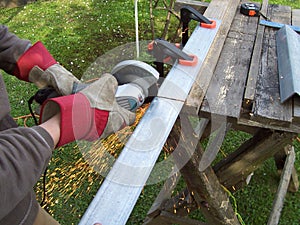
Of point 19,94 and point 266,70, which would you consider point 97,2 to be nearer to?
point 19,94

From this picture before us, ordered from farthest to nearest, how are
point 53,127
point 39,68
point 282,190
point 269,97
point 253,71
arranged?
1. point 282,190
2. point 253,71
3. point 269,97
4. point 39,68
5. point 53,127

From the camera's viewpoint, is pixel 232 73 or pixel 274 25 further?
pixel 274 25

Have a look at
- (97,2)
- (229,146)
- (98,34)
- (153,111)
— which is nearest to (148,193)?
(229,146)

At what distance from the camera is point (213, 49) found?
98.6 inches

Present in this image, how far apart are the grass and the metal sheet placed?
5.81 feet

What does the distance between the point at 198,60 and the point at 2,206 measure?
145cm

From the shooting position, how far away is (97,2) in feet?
24.7

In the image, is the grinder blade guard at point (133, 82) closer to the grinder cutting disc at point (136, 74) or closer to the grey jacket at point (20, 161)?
the grinder cutting disc at point (136, 74)

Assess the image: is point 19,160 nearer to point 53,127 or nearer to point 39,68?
point 53,127

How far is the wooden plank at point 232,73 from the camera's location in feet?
6.81

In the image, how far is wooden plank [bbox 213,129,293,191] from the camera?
7.88 feet

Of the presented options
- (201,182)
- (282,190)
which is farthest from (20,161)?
(282,190)

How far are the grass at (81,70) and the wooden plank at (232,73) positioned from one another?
174cm

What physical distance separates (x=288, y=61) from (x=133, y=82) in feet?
3.70
